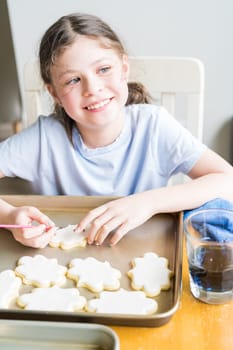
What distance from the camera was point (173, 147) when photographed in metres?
1.03

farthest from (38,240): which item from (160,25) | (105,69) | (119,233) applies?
(160,25)

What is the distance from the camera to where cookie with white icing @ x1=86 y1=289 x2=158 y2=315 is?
1.96 ft

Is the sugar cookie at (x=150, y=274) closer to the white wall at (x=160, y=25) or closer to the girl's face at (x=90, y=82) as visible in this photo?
the girl's face at (x=90, y=82)

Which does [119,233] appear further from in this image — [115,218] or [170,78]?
[170,78]

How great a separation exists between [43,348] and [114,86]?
0.56 meters

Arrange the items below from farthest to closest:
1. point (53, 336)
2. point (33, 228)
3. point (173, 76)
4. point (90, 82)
A: point (173, 76), point (90, 82), point (33, 228), point (53, 336)

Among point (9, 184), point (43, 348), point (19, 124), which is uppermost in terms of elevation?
point (43, 348)

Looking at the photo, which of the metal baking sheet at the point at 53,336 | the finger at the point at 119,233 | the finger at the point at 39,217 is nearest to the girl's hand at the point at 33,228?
the finger at the point at 39,217

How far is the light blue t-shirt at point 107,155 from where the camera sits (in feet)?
3.45

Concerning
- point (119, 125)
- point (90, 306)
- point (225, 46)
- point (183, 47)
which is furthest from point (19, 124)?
point (90, 306)

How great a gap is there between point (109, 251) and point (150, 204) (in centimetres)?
13

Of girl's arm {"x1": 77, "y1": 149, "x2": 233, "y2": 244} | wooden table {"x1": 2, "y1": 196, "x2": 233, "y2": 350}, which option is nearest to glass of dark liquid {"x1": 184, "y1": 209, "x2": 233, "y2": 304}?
wooden table {"x1": 2, "y1": 196, "x2": 233, "y2": 350}

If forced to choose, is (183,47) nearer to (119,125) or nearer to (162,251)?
(119,125)

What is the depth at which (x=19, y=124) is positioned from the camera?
201cm
